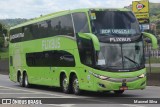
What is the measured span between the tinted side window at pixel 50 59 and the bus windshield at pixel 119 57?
2.32 metres

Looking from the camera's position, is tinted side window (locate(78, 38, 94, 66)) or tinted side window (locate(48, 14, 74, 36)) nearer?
tinted side window (locate(78, 38, 94, 66))

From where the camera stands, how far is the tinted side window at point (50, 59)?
22278 mm

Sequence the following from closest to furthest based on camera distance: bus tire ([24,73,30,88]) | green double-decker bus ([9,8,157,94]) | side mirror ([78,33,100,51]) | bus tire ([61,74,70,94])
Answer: side mirror ([78,33,100,51]) < green double-decker bus ([9,8,157,94]) < bus tire ([61,74,70,94]) < bus tire ([24,73,30,88])

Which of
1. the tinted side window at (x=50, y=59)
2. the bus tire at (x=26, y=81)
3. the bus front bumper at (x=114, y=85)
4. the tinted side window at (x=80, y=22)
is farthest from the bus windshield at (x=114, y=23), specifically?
the bus tire at (x=26, y=81)

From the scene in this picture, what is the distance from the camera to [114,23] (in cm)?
2048

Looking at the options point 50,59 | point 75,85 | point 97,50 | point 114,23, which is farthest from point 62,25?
point 97,50

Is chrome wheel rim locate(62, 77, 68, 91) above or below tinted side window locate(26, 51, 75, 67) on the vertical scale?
below

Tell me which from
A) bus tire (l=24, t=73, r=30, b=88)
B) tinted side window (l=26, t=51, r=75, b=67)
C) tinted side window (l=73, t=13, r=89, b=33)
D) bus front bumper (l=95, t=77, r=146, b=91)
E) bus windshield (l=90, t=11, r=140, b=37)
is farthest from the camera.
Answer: bus tire (l=24, t=73, r=30, b=88)

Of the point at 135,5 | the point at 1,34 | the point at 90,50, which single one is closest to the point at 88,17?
the point at 90,50

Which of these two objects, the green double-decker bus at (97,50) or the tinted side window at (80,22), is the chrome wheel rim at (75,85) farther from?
the tinted side window at (80,22)

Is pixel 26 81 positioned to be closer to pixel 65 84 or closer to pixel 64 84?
pixel 64 84

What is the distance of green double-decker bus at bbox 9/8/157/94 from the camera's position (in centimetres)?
1961

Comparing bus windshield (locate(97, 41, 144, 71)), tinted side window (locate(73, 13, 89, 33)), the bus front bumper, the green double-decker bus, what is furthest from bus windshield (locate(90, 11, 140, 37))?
the bus front bumper

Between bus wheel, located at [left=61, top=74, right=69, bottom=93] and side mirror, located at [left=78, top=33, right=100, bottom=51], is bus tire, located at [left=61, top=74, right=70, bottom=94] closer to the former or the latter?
bus wheel, located at [left=61, top=74, right=69, bottom=93]
